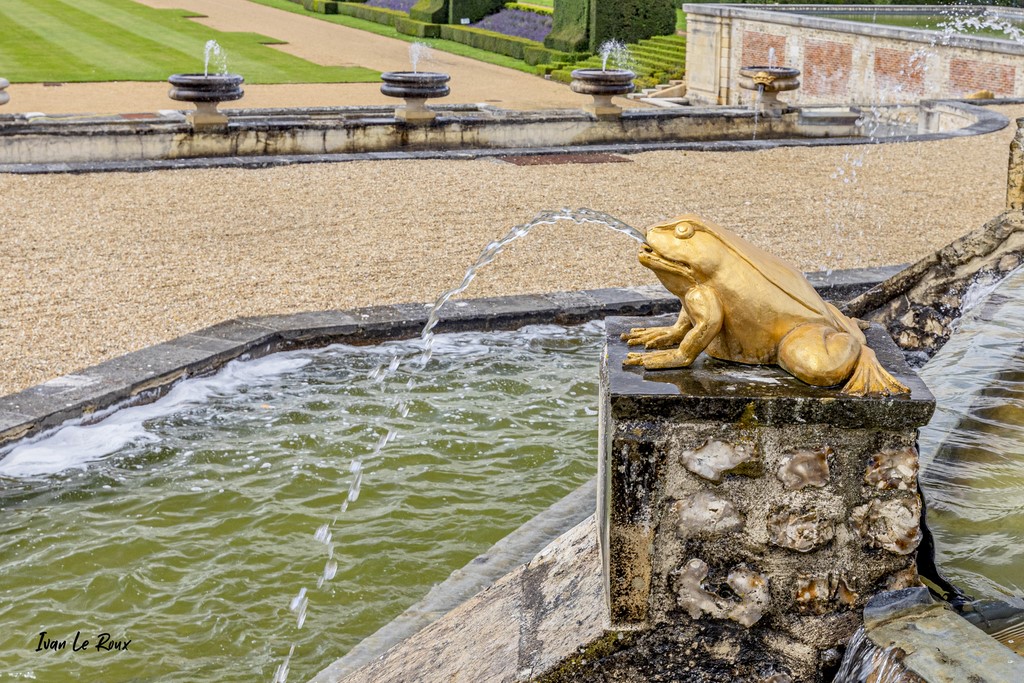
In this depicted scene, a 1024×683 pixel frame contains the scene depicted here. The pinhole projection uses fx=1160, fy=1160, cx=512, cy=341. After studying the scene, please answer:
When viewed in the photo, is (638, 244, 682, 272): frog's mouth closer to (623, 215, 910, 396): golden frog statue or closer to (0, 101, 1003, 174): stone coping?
(623, 215, 910, 396): golden frog statue

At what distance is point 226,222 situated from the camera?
33.7 ft

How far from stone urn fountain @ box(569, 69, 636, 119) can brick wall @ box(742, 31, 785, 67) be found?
8459mm

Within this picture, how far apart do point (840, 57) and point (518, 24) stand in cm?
1146

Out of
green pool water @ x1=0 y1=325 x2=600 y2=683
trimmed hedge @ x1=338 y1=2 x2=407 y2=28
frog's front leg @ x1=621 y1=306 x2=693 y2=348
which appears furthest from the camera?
trimmed hedge @ x1=338 y1=2 x2=407 y2=28

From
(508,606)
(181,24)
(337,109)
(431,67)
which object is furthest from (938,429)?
(181,24)

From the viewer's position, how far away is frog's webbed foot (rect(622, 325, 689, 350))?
A: 3135 mm

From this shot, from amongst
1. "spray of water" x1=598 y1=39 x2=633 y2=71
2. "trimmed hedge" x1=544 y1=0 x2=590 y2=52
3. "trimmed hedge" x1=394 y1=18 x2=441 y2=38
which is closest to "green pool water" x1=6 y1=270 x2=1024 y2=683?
"spray of water" x1=598 y1=39 x2=633 y2=71

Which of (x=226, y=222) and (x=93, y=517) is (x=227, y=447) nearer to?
(x=93, y=517)

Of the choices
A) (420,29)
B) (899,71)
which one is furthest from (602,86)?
(420,29)

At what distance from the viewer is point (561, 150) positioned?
1435 cm

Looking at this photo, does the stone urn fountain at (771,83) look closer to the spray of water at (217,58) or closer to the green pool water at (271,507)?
the green pool water at (271,507)

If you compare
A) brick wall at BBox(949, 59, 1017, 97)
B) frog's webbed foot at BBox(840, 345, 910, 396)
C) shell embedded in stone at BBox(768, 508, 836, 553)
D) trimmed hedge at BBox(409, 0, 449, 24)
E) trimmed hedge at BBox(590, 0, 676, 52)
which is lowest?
shell embedded in stone at BBox(768, 508, 836, 553)

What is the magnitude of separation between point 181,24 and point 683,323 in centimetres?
3046

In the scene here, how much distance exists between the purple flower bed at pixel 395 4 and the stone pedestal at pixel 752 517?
34.7 m
